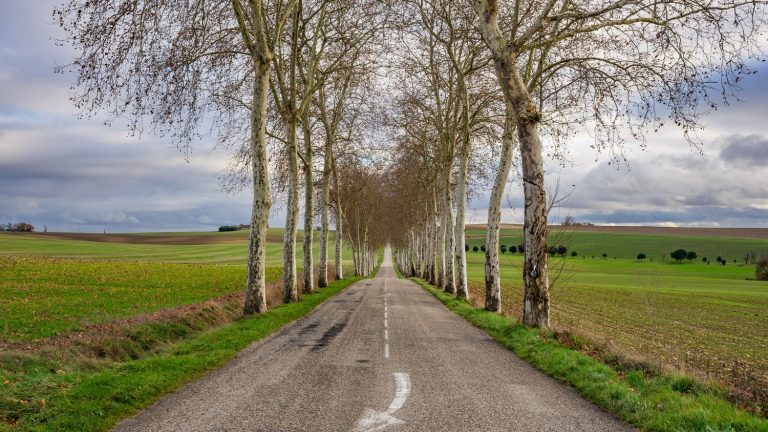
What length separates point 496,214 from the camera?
20.3 metres

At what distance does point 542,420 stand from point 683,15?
11183 mm

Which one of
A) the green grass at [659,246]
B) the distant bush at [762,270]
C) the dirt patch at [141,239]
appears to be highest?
the dirt patch at [141,239]

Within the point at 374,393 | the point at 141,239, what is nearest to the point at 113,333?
the point at 374,393

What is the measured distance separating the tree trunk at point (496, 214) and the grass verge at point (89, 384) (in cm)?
1109

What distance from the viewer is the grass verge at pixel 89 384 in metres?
6.75

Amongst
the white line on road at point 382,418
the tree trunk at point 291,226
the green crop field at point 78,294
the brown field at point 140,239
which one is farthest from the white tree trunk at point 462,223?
the brown field at point 140,239

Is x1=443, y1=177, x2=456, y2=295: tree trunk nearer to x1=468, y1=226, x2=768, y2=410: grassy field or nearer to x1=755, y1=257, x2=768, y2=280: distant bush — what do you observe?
x1=468, y1=226, x2=768, y2=410: grassy field

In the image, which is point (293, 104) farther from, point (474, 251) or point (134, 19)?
point (474, 251)

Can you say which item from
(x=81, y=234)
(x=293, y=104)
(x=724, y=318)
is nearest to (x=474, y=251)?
(x=81, y=234)

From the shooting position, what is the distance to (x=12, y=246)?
83375 millimetres

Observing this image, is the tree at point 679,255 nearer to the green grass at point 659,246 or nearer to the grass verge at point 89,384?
the green grass at point 659,246

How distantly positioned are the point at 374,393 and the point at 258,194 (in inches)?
450

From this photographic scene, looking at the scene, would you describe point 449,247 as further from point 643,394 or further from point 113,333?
point 643,394

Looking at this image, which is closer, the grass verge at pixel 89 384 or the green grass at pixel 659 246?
the grass verge at pixel 89 384
